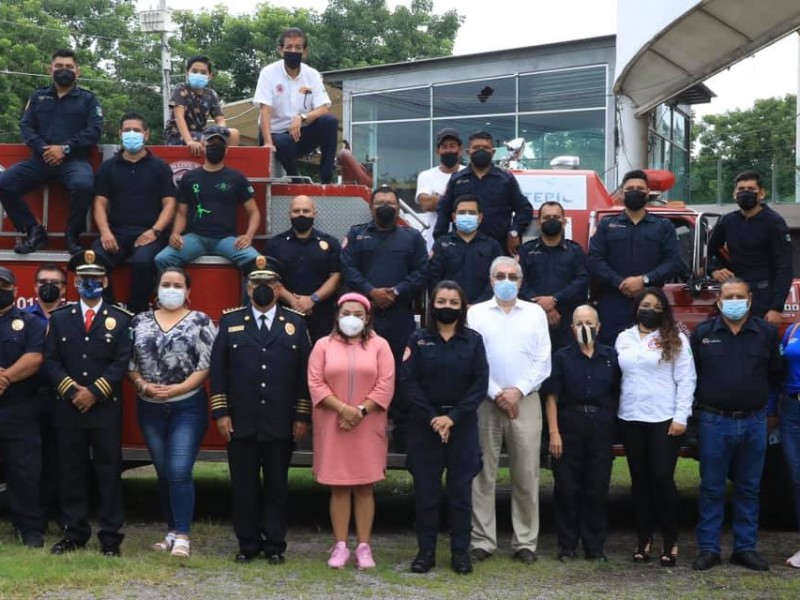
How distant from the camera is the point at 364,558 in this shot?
25.3 feet

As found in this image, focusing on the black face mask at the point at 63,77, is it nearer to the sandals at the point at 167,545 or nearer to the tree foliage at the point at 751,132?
the sandals at the point at 167,545

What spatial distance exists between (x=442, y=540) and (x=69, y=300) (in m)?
3.55

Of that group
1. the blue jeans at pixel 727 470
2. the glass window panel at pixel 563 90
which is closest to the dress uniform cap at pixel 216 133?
the blue jeans at pixel 727 470

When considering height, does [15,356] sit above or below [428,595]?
above

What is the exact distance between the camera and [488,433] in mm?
8133

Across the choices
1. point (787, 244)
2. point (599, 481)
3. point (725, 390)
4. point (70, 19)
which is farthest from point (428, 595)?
point (70, 19)

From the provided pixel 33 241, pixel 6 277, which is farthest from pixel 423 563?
pixel 33 241

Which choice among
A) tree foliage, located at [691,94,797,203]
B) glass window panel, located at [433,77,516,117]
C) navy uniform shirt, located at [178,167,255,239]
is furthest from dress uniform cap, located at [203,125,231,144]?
tree foliage, located at [691,94,797,203]

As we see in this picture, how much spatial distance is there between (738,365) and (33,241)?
5484 mm

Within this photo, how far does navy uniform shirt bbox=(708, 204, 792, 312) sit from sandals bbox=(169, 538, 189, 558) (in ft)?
15.2

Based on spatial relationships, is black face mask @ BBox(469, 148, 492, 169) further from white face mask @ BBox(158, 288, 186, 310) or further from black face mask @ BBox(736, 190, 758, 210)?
white face mask @ BBox(158, 288, 186, 310)

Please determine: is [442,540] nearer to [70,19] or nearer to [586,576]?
[586,576]

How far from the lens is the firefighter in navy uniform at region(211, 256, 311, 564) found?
776cm

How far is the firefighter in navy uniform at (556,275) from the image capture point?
863 cm
